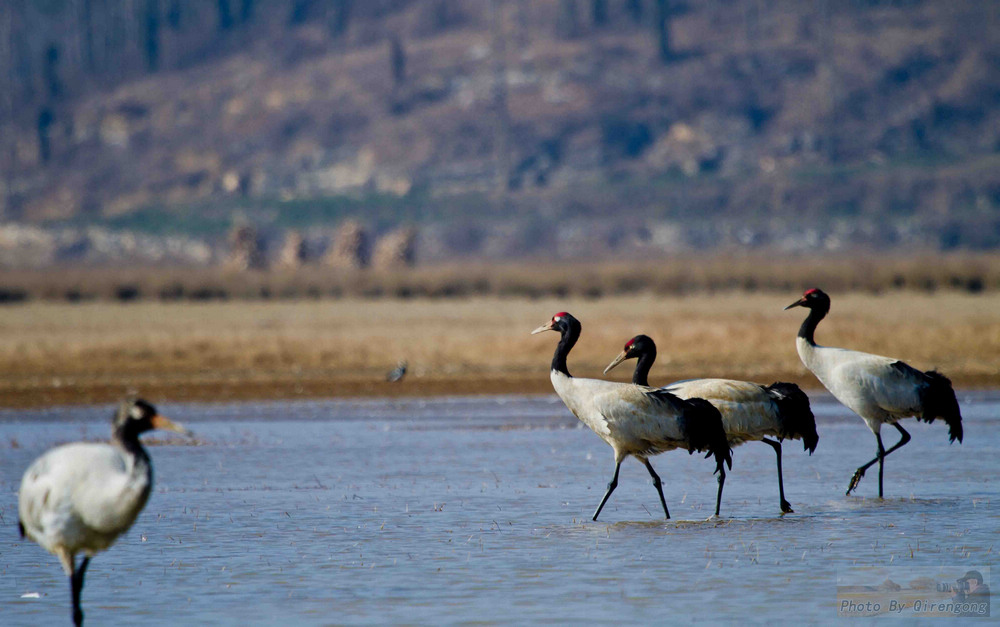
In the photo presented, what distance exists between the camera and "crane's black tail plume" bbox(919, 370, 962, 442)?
14.2 metres

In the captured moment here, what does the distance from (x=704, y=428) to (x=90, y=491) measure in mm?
5444

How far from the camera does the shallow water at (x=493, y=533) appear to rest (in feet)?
33.7

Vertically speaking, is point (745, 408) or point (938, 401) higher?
point (745, 408)

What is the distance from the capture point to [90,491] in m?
9.25

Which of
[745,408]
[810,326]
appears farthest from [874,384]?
[745,408]

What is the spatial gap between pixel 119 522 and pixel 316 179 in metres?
184

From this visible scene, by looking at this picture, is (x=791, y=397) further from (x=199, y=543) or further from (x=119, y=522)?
(x=119, y=522)

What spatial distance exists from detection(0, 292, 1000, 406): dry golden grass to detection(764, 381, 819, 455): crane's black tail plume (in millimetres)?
11072

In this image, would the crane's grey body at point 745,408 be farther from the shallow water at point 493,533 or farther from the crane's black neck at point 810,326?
the crane's black neck at point 810,326

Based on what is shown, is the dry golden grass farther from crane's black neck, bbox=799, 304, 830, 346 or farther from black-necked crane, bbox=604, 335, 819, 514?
black-necked crane, bbox=604, 335, 819, 514

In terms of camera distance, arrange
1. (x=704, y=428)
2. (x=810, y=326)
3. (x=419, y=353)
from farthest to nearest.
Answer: (x=419, y=353) < (x=810, y=326) < (x=704, y=428)

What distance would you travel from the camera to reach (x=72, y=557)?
9.53 metres

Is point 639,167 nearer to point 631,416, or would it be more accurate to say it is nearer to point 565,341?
point 565,341

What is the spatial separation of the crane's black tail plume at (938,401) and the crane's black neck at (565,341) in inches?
128
